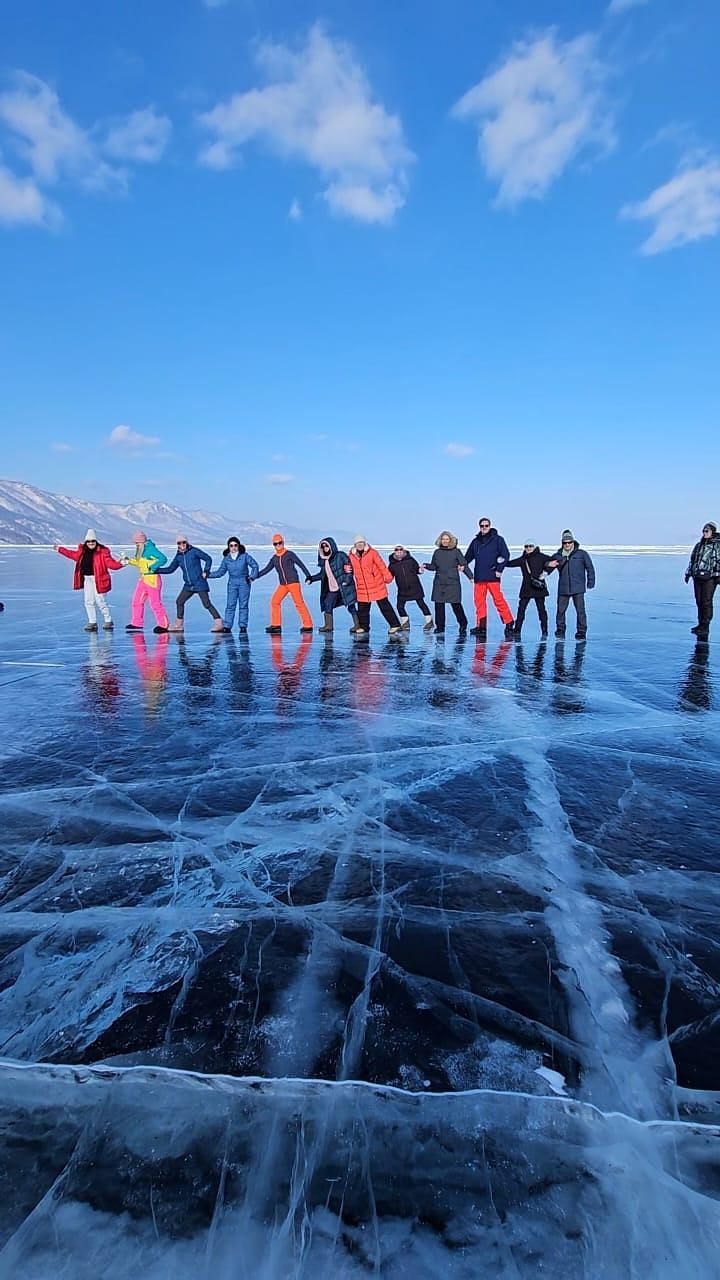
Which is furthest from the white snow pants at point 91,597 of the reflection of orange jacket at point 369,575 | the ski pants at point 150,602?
the reflection of orange jacket at point 369,575

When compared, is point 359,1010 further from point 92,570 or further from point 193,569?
point 92,570

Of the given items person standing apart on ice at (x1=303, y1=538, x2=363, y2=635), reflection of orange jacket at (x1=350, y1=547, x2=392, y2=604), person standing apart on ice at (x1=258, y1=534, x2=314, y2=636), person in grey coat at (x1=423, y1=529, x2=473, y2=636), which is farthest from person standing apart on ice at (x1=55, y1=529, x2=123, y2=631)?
person in grey coat at (x1=423, y1=529, x2=473, y2=636)

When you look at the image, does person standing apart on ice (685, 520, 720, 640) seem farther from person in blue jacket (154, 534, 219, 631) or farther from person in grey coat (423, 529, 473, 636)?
A: person in blue jacket (154, 534, 219, 631)

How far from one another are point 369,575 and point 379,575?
19 cm

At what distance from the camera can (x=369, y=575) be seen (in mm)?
10820

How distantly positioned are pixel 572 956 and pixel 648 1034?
40 cm

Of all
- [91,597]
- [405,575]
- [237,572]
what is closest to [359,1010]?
[237,572]

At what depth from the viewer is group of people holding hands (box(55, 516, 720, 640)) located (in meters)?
10.3

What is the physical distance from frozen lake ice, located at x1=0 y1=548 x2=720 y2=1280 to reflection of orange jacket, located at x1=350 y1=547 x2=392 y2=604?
6273 millimetres

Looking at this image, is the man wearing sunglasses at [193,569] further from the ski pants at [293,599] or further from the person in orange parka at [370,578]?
the person in orange parka at [370,578]

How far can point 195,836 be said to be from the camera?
3.30 m

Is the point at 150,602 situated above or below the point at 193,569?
below

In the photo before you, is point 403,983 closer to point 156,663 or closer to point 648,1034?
point 648,1034

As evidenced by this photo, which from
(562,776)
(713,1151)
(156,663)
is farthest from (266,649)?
(713,1151)
